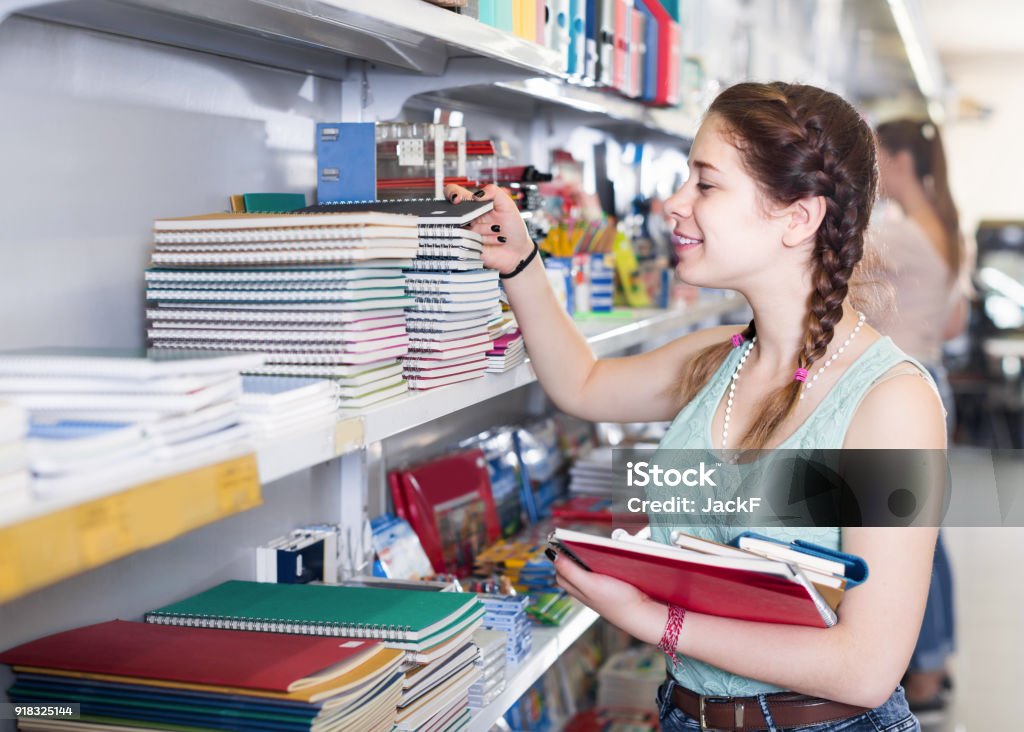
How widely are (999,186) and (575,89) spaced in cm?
997

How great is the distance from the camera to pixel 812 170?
1670 millimetres

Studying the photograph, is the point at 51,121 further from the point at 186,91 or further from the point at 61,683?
the point at 61,683

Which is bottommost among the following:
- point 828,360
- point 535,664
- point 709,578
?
point 535,664

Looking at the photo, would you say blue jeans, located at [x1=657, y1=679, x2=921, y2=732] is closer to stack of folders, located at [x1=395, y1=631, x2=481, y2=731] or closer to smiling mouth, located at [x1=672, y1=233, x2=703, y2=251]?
stack of folders, located at [x1=395, y1=631, x2=481, y2=731]

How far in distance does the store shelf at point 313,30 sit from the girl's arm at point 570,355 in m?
0.25

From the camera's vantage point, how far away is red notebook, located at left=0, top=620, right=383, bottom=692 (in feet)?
4.01

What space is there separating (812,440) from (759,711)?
1.41ft

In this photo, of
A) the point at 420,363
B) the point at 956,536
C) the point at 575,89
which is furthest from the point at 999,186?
the point at 420,363

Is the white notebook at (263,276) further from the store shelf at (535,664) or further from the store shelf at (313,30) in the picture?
the store shelf at (535,664)

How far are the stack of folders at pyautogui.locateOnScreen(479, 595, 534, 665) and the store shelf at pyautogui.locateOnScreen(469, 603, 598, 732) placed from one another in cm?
2

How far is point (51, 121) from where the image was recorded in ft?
4.32

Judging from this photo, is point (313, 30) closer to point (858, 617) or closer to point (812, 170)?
point (812, 170)

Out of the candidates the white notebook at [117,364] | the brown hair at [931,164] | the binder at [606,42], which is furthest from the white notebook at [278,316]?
the brown hair at [931,164]

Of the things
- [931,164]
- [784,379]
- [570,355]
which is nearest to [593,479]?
[570,355]
